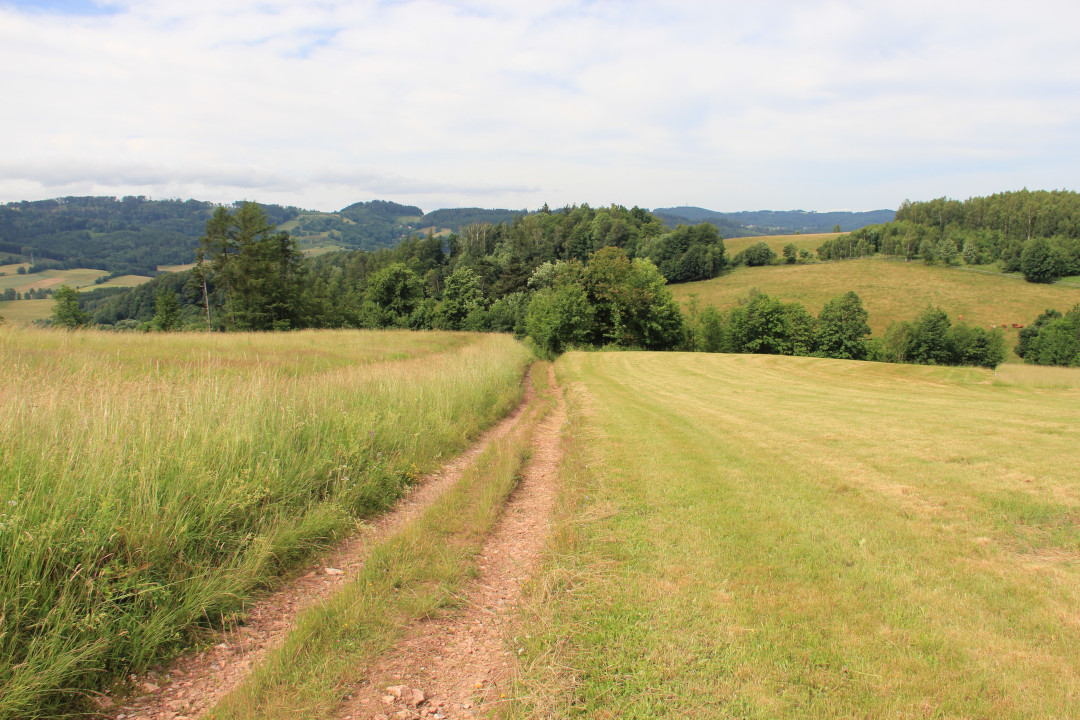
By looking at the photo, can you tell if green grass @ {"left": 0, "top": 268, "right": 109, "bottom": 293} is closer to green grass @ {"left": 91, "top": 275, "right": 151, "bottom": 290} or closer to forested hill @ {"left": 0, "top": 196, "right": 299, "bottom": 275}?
green grass @ {"left": 91, "top": 275, "right": 151, "bottom": 290}

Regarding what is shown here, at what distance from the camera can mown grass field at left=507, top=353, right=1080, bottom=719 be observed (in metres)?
3.00

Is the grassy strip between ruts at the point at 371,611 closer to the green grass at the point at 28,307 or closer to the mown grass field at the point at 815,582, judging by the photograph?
the mown grass field at the point at 815,582

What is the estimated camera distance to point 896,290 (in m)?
76.9

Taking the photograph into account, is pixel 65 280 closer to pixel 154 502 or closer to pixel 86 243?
pixel 86 243

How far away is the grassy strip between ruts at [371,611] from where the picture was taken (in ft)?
9.90

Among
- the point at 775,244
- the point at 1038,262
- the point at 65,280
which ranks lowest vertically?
the point at 65,280

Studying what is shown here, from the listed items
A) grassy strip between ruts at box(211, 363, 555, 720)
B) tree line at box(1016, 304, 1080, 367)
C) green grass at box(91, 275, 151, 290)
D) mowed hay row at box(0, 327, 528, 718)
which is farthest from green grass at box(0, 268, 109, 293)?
tree line at box(1016, 304, 1080, 367)

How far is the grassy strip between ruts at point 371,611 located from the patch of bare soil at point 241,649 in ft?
0.70

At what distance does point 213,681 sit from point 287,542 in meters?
1.68

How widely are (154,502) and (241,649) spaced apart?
148 cm

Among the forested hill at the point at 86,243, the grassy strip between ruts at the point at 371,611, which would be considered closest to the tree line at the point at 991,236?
the grassy strip between ruts at the point at 371,611

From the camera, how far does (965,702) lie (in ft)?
9.31

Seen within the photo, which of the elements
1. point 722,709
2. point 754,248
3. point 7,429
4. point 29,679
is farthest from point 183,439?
point 754,248

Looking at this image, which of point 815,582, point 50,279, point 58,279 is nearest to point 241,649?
point 815,582
